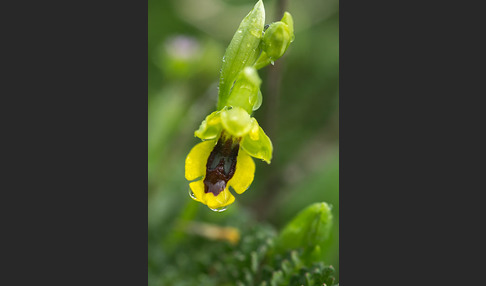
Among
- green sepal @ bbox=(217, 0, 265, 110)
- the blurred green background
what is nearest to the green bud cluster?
green sepal @ bbox=(217, 0, 265, 110)

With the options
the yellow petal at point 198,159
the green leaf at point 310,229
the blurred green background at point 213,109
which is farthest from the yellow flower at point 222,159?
the blurred green background at point 213,109

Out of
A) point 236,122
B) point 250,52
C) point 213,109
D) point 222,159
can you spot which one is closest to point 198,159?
point 222,159

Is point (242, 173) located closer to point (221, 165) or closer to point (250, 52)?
point (221, 165)

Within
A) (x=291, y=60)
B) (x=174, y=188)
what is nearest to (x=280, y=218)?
(x=174, y=188)

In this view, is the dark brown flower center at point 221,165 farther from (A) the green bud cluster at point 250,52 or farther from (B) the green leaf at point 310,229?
(B) the green leaf at point 310,229

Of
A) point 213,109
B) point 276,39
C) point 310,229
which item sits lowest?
point 310,229

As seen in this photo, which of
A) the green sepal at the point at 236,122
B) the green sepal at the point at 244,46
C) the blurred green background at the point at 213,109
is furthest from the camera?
the blurred green background at the point at 213,109

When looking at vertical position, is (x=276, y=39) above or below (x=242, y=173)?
above
